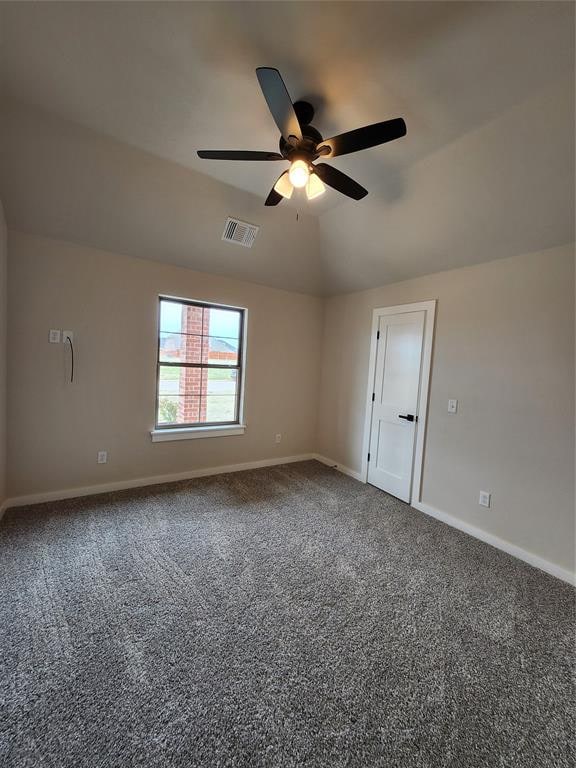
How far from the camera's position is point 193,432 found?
3.69 metres

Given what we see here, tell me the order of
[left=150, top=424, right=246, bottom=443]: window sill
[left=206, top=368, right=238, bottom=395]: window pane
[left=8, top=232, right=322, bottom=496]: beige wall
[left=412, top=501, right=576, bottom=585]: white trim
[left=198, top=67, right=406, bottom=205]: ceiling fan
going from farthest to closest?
[left=206, top=368, right=238, bottom=395]: window pane < [left=150, top=424, right=246, bottom=443]: window sill < [left=8, top=232, right=322, bottom=496]: beige wall < [left=412, top=501, right=576, bottom=585]: white trim < [left=198, top=67, right=406, bottom=205]: ceiling fan

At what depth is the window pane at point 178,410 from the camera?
362cm

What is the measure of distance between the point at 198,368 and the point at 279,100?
2.81 meters

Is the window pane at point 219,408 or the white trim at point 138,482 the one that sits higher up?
the window pane at point 219,408

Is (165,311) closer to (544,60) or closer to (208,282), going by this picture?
(208,282)

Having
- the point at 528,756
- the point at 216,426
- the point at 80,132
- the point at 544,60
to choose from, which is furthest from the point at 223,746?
the point at 80,132

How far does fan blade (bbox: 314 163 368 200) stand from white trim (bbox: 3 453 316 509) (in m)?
3.20

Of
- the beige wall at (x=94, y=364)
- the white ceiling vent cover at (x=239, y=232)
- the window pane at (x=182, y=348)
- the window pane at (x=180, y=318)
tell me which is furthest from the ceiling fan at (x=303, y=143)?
the window pane at (x=182, y=348)

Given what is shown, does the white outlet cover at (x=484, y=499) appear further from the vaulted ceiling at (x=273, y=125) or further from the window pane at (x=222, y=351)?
the window pane at (x=222, y=351)

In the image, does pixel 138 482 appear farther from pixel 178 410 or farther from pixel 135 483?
pixel 178 410

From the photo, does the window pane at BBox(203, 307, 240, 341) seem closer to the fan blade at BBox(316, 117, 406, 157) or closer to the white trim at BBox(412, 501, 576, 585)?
the fan blade at BBox(316, 117, 406, 157)

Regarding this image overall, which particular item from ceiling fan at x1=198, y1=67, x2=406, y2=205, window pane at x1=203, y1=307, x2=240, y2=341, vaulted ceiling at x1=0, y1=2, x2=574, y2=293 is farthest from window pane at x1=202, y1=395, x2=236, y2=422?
ceiling fan at x1=198, y1=67, x2=406, y2=205

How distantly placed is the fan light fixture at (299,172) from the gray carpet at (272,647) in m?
2.45

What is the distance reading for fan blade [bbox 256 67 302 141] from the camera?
1270 mm
